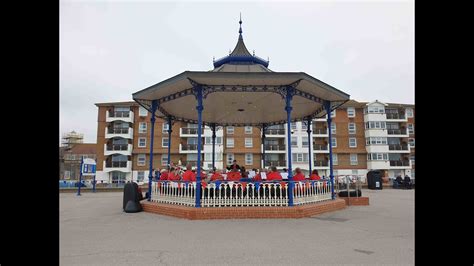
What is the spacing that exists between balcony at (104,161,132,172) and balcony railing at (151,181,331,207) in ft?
127

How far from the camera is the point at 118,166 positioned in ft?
152

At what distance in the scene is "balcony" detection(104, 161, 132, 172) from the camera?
45.9m

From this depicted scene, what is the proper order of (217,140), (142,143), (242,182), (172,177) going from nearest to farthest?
(242,182), (172,177), (217,140), (142,143)

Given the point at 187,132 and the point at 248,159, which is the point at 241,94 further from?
the point at 187,132

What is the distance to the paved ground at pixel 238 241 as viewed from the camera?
4855 millimetres

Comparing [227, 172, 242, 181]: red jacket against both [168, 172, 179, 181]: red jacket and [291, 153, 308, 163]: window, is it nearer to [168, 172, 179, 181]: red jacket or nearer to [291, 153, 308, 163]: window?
[168, 172, 179, 181]: red jacket

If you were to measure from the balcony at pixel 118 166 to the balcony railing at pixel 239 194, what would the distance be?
1522 inches

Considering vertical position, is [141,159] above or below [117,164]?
above

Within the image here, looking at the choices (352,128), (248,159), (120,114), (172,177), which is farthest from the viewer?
(352,128)

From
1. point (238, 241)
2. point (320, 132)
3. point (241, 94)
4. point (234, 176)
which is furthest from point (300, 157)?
point (238, 241)

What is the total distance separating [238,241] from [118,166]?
44.6 m

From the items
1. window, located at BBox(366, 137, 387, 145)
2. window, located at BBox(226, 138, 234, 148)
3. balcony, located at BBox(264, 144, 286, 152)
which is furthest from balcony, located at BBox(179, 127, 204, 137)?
window, located at BBox(366, 137, 387, 145)
